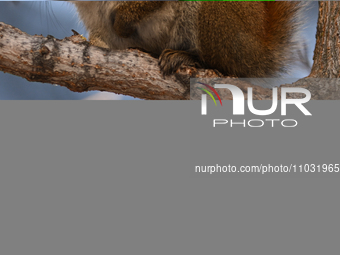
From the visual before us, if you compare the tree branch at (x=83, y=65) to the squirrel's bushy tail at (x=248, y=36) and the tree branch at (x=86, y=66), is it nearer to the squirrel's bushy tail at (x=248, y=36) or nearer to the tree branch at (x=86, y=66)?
the tree branch at (x=86, y=66)

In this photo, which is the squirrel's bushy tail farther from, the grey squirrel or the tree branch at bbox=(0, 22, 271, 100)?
the tree branch at bbox=(0, 22, 271, 100)

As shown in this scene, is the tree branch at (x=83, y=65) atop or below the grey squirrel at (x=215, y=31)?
below

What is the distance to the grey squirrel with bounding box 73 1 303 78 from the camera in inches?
49.9

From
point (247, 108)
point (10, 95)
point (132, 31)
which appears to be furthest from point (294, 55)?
point (10, 95)

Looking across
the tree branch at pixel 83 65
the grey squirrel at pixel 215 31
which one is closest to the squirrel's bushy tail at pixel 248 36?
the grey squirrel at pixel 215 31

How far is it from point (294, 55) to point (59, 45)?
104 cm

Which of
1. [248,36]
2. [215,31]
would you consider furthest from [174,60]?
[248,36]

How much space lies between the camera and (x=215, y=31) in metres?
1.26

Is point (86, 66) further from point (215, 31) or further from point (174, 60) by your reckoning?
point (215, 31)

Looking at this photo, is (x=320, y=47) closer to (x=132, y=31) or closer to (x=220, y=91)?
(x=220, y=91)

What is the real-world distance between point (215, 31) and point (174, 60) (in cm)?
20

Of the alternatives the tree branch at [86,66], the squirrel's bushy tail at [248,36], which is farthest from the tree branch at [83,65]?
the squirrel's bushy tail at [248,36]

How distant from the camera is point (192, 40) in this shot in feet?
4.48

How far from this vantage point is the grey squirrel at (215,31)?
1.27 metres
